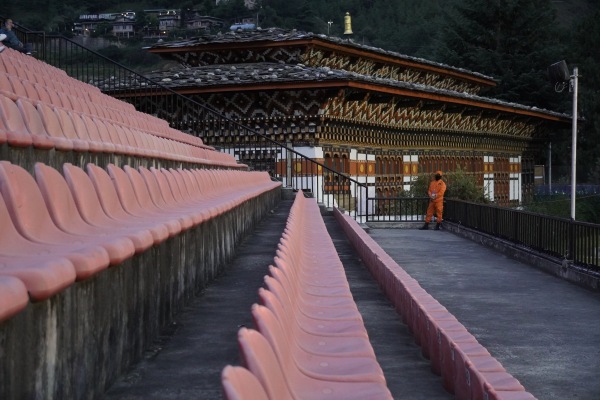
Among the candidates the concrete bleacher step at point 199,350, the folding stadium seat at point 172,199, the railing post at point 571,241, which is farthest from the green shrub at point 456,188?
the folding stadium seat at point 172,199

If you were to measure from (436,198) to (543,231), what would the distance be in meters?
9.94

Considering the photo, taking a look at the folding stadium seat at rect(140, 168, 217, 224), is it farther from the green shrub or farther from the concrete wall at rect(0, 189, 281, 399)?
the green shrub

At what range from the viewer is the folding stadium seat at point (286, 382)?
1.84 m

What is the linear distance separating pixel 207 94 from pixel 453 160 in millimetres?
14134

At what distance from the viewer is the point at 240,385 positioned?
1.57m

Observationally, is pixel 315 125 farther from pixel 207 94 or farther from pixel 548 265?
pixel 548 265

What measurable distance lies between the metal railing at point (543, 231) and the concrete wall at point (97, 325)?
9834 millimetres

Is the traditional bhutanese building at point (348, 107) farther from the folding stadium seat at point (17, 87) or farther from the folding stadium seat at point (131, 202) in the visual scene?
the folding stadium seat at point (131, 202)

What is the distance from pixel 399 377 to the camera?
553cm

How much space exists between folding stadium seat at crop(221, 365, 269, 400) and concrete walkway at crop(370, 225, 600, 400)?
5.76 meters

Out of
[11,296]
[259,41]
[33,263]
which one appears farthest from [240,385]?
[259,41]

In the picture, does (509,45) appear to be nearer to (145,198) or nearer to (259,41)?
(259,41)

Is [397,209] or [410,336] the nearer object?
[410,336]

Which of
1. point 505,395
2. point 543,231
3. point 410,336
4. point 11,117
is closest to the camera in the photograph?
point 505,395
